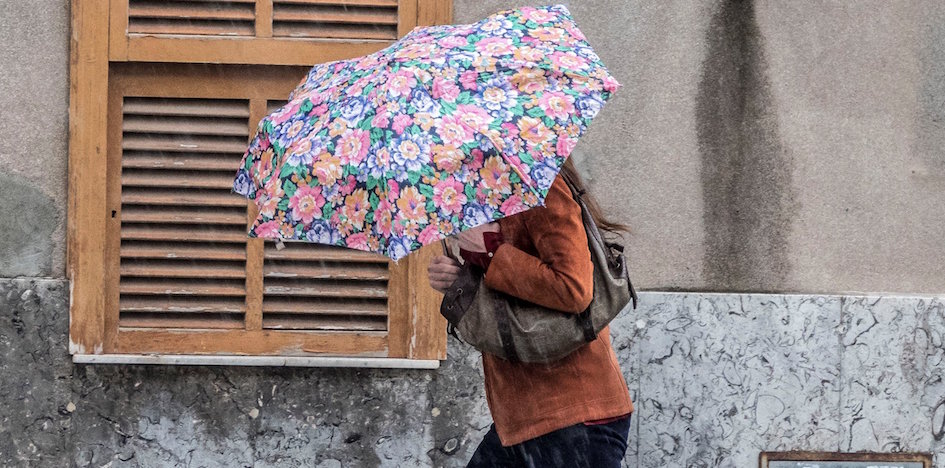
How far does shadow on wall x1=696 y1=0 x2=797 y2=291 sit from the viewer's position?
4.57 metres

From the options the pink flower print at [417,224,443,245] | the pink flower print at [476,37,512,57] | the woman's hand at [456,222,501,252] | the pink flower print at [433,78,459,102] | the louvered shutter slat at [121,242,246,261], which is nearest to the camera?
the pink flower print at [417,224,443,245]

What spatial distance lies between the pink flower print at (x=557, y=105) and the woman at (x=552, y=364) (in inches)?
8.6

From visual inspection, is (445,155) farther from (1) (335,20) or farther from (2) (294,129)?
(1) (335,20)

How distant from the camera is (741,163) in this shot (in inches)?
181

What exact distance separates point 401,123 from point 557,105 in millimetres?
374

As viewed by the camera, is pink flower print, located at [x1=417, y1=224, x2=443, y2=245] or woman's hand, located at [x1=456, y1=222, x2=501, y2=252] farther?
woman's hand, located at [x1=456, y1=222, x2=501, y2=252]

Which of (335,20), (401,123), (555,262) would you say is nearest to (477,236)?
(555,262)

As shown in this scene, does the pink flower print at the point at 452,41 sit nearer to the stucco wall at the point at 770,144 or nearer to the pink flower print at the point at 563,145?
the pink flower print at the point at 563,145

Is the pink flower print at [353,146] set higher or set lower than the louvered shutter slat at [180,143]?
lower

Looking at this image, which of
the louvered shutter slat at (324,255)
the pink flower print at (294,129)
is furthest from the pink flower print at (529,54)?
the louvered shutter slat at (324,255)

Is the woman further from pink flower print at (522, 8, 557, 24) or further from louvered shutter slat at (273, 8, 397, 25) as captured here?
louvered shutter slat at (273, 8, 397, 25)

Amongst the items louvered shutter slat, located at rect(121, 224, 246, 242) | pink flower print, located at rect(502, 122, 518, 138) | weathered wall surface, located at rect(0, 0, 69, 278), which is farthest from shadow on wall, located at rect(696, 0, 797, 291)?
weathered wall surface, located at rect(0, 0, 69, 278)

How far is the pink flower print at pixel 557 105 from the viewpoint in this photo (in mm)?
2529

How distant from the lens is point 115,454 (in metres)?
4.49
